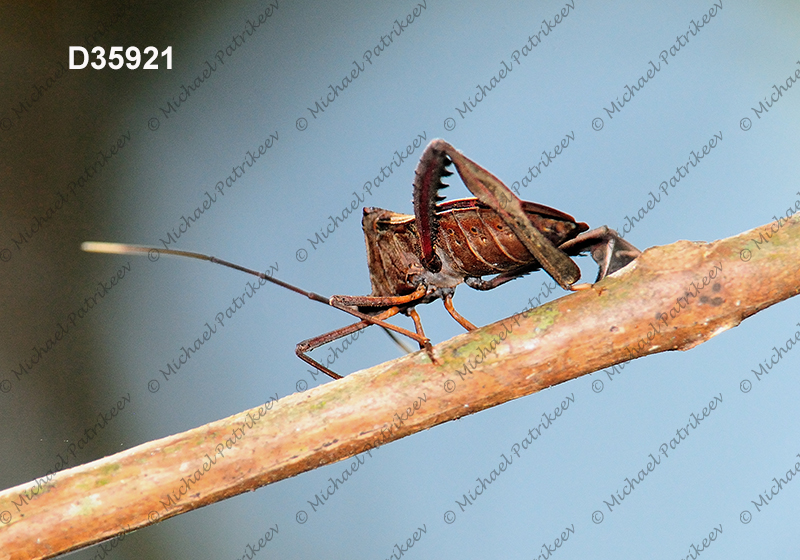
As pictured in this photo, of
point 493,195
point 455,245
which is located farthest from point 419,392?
point 493,195

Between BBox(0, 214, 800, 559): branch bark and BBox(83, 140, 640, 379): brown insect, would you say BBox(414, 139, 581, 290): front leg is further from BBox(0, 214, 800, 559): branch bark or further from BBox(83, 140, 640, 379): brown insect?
BBox(0, 214, 800, 559): branch bark

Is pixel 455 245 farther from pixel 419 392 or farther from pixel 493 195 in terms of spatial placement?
pixel 419 392

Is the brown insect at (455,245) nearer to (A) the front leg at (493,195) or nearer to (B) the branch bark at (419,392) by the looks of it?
(A) the front leg at (493,195)

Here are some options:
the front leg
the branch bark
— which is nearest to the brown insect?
the front leg

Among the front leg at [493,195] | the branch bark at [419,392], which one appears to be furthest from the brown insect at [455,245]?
the branch bark at [419,392]

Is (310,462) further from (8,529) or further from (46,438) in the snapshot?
(46,438)
